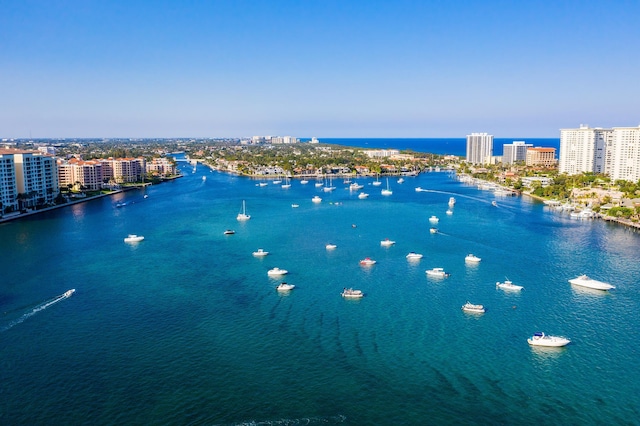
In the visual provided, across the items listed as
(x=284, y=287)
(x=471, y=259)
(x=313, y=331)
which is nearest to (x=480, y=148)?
(x=471, y=259)

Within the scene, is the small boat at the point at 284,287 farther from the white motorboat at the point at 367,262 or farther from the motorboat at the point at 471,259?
the motorboat at the point at 471,259

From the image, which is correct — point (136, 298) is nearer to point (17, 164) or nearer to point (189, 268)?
point (189, 268)

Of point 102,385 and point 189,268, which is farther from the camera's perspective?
point 189,268

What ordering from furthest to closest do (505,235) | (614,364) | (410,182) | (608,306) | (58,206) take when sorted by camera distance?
(410,182) → (58,206) → (505,235) → (608,306) → (614,364)

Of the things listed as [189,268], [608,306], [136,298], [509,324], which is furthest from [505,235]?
[136,298]

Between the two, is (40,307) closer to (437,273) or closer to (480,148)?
(437,273)

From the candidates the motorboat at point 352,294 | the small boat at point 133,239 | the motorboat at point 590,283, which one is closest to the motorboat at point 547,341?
the motorboat at point 590,283
